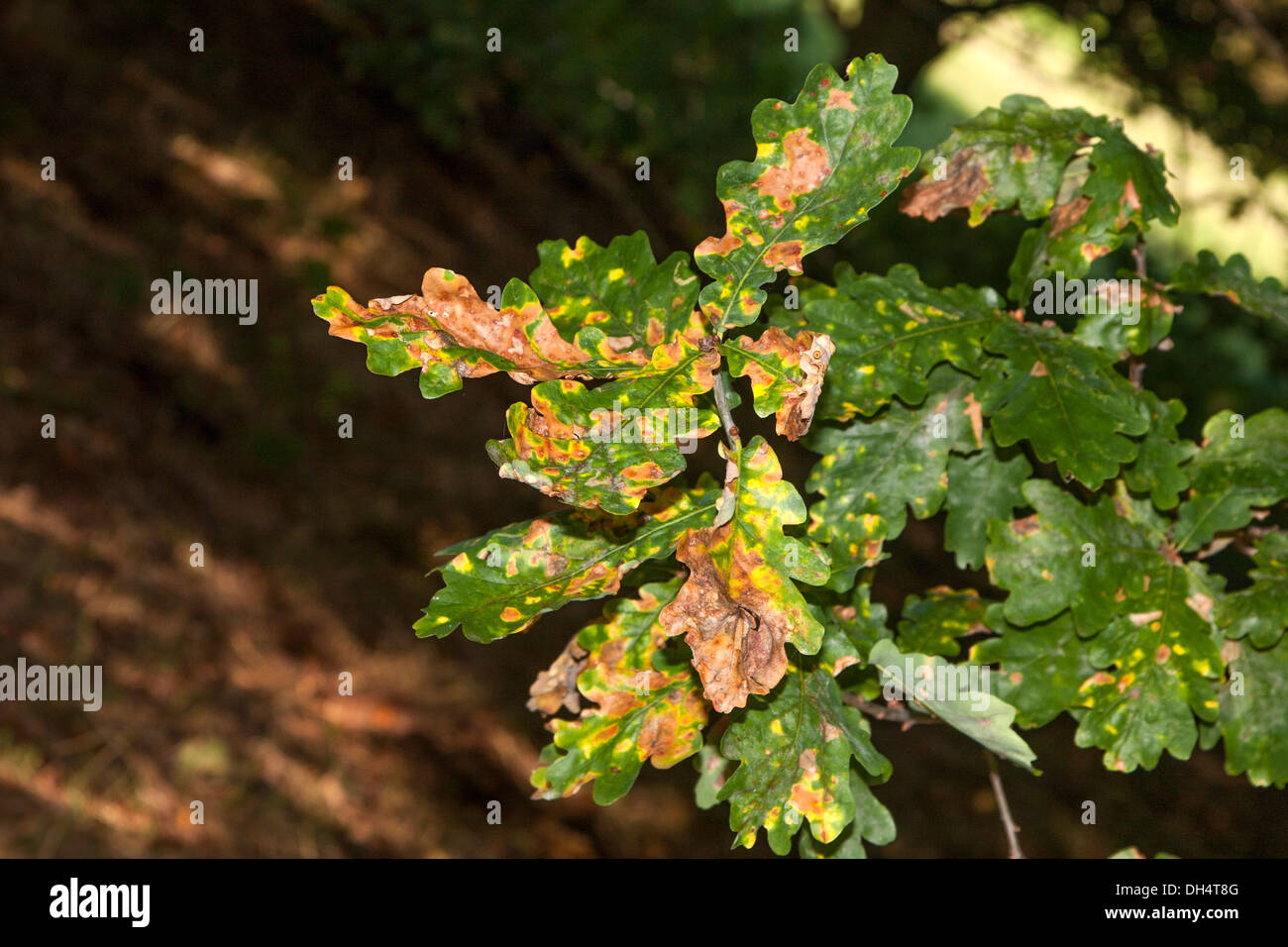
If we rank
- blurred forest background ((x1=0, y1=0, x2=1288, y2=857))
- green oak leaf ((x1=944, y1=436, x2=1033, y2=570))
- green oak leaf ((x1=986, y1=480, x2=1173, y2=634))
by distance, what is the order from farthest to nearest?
blurred forest background ((x1=0, y1=0, x2=1288, y2=857))
green oak leaf ((x1=944, y1=436, x2=1033, y2=570))
green oak leaf ((x1=986, y1=480, x2=1173, y2=634))

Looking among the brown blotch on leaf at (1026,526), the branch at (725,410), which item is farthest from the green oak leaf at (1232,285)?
the branch at (725,410)

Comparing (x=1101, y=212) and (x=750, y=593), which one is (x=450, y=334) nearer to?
(x=750, y=593)

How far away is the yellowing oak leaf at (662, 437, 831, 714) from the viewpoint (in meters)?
0.96

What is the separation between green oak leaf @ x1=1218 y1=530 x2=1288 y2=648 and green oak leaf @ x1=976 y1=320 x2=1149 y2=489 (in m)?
0.27

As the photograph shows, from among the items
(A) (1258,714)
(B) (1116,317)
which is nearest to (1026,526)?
(B) (1116,317)

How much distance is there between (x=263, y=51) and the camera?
543cm

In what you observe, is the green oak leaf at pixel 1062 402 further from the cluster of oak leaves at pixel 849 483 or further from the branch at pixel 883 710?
the branch at pixel 883 710

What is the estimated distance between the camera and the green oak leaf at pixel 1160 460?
4.26ft

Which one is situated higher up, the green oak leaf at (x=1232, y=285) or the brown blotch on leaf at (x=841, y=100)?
the brown blotch on leaf at (x=841, y=100)

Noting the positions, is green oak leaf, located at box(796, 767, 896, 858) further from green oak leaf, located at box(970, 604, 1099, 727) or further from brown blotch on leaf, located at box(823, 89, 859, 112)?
brown blotch on leaf, located at box(823, 89, 859, 112)

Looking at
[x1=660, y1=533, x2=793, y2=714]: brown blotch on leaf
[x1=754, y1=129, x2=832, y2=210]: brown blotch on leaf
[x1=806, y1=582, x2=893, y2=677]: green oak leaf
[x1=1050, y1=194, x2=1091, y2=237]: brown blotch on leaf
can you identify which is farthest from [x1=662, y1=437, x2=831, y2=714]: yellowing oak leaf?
[x1=1050, y1=194, x2=1091, y2=237]: brown blotch on leaf

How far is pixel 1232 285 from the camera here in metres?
1.40

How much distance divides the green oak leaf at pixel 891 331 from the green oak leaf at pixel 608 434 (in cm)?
30

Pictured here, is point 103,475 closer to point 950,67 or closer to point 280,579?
point 280,579
